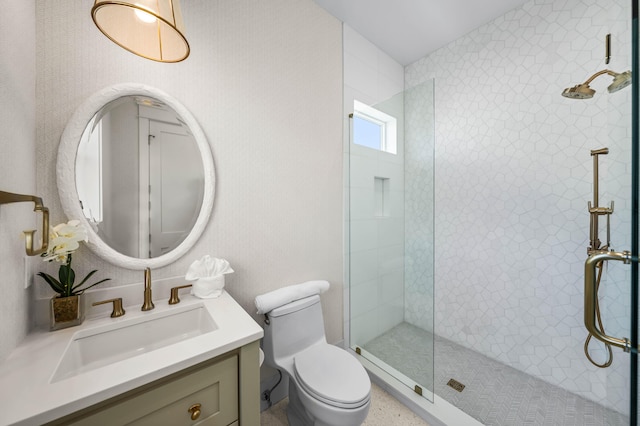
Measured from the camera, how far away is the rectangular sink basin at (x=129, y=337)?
2.87 ft

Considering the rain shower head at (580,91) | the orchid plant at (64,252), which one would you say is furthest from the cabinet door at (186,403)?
the rain shower head at (580,91)

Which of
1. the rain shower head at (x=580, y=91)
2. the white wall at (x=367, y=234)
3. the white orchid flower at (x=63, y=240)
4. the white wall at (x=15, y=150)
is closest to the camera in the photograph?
the white wall at (x=15, y=150)

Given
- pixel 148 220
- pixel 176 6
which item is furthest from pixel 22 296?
pixel 176 6

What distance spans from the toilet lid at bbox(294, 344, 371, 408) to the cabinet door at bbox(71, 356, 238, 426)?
0.47m

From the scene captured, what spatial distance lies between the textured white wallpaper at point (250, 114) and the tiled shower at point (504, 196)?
0.28 meters

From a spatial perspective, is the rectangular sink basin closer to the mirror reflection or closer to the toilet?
the mirror reflection

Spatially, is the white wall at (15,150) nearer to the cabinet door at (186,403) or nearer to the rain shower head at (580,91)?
the cabinet door at (186,403)

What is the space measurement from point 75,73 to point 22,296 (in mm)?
874

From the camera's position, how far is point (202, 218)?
1.28 metres

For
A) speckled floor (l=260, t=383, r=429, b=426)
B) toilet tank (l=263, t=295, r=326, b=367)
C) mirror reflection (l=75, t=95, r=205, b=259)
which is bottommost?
speckled floor (l=260, t=383, r=429, b=426)

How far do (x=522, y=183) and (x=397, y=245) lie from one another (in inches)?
40.6

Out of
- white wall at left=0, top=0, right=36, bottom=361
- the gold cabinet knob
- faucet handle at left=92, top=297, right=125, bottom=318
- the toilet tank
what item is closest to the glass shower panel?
the toilet tank

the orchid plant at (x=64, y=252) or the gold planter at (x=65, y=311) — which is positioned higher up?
the orchid plant at (x=64, y=252)

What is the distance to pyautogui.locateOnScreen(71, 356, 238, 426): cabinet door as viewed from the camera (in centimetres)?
65
